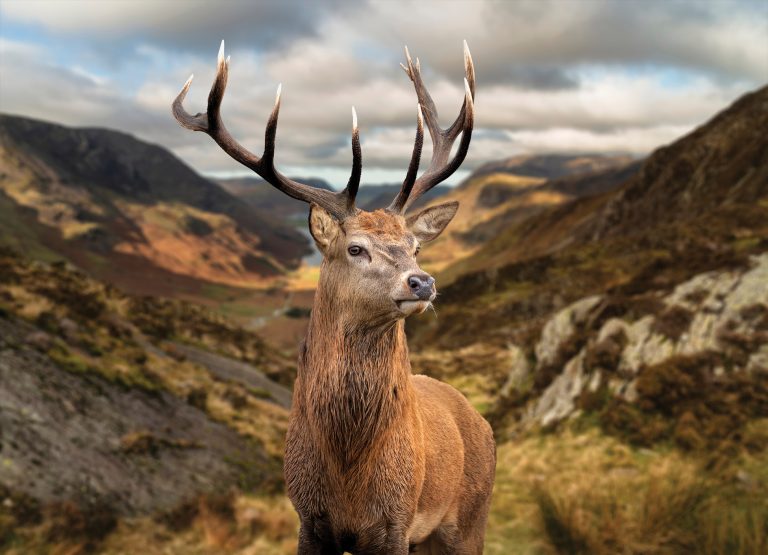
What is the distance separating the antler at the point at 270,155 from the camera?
3664mm

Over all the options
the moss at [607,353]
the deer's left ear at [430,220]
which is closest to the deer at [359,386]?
the deer's left ear at [430,220]

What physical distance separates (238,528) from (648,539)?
6.32m

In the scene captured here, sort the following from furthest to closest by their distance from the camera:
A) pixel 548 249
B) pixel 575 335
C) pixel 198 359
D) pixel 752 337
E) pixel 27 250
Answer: pixel 27 250
pixel 548 249
pixel 198 359
pixel 575 335
pixel 752 337

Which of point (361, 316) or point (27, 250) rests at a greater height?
point (361, 316)

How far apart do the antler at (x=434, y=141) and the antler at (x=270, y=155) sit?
0.38 metres

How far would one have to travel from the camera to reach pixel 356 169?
3.66 meters

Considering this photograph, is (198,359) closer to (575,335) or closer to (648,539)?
(575,335)

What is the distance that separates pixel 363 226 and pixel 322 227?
301mm

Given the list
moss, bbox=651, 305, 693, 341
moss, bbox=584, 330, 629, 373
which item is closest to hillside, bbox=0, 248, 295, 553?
moss, bbox=584, 330, 629, 373

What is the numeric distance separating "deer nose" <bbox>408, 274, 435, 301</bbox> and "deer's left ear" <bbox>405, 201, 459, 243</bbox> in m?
0.95

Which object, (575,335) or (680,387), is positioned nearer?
(680,387)

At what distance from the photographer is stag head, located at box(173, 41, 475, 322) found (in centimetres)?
345

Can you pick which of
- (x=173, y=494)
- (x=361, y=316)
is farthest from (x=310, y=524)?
(x=173, y=494)

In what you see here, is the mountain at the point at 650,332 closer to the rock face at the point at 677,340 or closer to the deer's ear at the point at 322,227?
the rock face at the point at 677,340
